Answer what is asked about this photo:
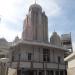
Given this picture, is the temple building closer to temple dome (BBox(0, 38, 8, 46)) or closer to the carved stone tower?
temple dome (BBox(0, 38, 8, 46))

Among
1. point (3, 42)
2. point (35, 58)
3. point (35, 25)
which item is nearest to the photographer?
point (35, 58)

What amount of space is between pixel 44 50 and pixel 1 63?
12.0 m

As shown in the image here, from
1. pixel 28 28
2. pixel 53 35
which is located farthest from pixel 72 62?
pixel 53 35

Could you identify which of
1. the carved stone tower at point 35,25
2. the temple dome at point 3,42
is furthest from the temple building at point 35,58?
the carved stone tower at point 35,25

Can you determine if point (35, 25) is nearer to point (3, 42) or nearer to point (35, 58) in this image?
point (3, 42)

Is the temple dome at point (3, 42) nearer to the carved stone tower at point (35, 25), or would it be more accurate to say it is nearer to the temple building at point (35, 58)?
the carved stone tower at point (35, 25)

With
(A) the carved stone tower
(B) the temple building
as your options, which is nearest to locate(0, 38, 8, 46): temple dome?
(A) the carved stone tower

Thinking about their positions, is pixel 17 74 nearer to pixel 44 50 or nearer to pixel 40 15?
pixel 44 50

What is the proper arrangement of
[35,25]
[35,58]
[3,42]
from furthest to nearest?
[3,42] → [35,25] → [35,58]

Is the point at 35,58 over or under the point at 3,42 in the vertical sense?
under

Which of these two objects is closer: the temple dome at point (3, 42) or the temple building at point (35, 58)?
the temple building at point (35, 58)

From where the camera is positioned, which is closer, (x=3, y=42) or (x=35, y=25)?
(x=35, y=25)

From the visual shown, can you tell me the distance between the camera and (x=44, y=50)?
32.3 metres

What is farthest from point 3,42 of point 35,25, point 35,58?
point 35,58
